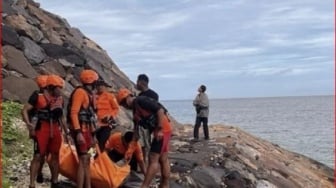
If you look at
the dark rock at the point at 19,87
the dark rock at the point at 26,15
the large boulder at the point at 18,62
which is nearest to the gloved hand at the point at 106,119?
the dark rock at the point at 19,87

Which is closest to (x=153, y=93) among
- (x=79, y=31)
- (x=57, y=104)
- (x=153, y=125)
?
(x=153, y=125)

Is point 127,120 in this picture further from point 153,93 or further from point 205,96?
point 153,93

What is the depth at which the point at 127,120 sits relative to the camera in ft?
66.2

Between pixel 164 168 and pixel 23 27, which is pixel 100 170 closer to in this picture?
pixel 164 168

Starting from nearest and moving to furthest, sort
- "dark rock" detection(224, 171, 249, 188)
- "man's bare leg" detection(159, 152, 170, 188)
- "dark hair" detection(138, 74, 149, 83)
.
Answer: "dark hair" detection(138, 74, 149, 83), "man's bare leg" detection(159, 152, 170, 188), "dark rock" detection(224, 171, 249, 188)

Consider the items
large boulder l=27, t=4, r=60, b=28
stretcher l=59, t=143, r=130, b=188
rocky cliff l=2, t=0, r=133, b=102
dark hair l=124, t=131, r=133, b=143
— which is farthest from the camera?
large boulder l=27, t=4, r=60, b=28

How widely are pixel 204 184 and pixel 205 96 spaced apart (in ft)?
18.0

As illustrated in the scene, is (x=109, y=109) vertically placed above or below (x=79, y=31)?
below

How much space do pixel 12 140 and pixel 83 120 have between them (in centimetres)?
385

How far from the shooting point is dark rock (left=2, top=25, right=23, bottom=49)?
20797mm

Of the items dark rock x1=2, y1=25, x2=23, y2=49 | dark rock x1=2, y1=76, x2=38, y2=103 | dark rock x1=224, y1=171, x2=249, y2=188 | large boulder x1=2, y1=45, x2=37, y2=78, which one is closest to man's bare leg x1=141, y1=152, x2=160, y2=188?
dark rock x1=224, y1=171, x2=249, y2=188

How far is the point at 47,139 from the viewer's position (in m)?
11.5

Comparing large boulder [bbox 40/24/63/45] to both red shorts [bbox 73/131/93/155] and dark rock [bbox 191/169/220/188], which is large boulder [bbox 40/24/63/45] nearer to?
dark rock [bbox 191/169/220/188]

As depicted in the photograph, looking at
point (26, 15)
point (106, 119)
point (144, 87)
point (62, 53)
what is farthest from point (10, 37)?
point (144, 87)
